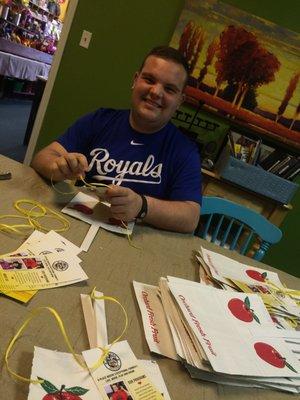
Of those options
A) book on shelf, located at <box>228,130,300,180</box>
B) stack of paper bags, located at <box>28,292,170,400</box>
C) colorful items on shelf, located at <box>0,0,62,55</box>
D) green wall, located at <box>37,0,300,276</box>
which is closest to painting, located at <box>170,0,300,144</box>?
green wall, located at <box>37,0,300,276</box>

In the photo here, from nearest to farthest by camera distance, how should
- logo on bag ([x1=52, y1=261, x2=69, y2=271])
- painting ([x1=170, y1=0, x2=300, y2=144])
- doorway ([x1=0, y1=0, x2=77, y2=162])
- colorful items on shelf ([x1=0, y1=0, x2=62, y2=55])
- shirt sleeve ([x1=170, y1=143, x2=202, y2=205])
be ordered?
logo on bag ([x1=52, y1=261, x2=69, y2=271]) → shirt sleeve ([x1=170, y1=143, x2=202, y2=205]) → painting ([x1=170, y1=0, x2=300, y2=144]) → doorway ([x1=0, y1=0, x2=77, y2=162]) → colorful items on shelf ([x1=0, y1=0, x2=62, y2=55])

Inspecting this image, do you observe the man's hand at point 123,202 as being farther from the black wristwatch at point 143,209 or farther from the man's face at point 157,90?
the man's face at point 157,90

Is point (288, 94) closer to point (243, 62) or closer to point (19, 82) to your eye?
point (243, 62)

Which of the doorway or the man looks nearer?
the man

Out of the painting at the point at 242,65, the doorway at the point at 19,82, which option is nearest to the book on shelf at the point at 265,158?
the painting at the point at 242,65

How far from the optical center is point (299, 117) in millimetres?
2414

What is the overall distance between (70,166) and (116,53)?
182 centimetres

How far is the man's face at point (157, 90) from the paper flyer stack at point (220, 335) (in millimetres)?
704

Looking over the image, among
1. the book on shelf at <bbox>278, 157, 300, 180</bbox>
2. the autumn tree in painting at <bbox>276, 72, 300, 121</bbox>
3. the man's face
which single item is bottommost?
the book on shelf at <bbox>278, 157, 300, 180</bbox>

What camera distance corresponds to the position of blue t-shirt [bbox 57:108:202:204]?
4.17 ft

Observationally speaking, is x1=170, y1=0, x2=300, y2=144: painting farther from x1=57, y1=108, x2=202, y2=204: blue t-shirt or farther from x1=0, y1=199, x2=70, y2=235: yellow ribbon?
x1=0, y1=199, x2=70, y2=235: yellow ribbon

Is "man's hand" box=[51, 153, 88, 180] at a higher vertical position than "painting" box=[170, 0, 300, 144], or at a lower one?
lower

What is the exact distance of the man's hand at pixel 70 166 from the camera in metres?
0.97

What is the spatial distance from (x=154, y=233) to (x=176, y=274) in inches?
8.5
